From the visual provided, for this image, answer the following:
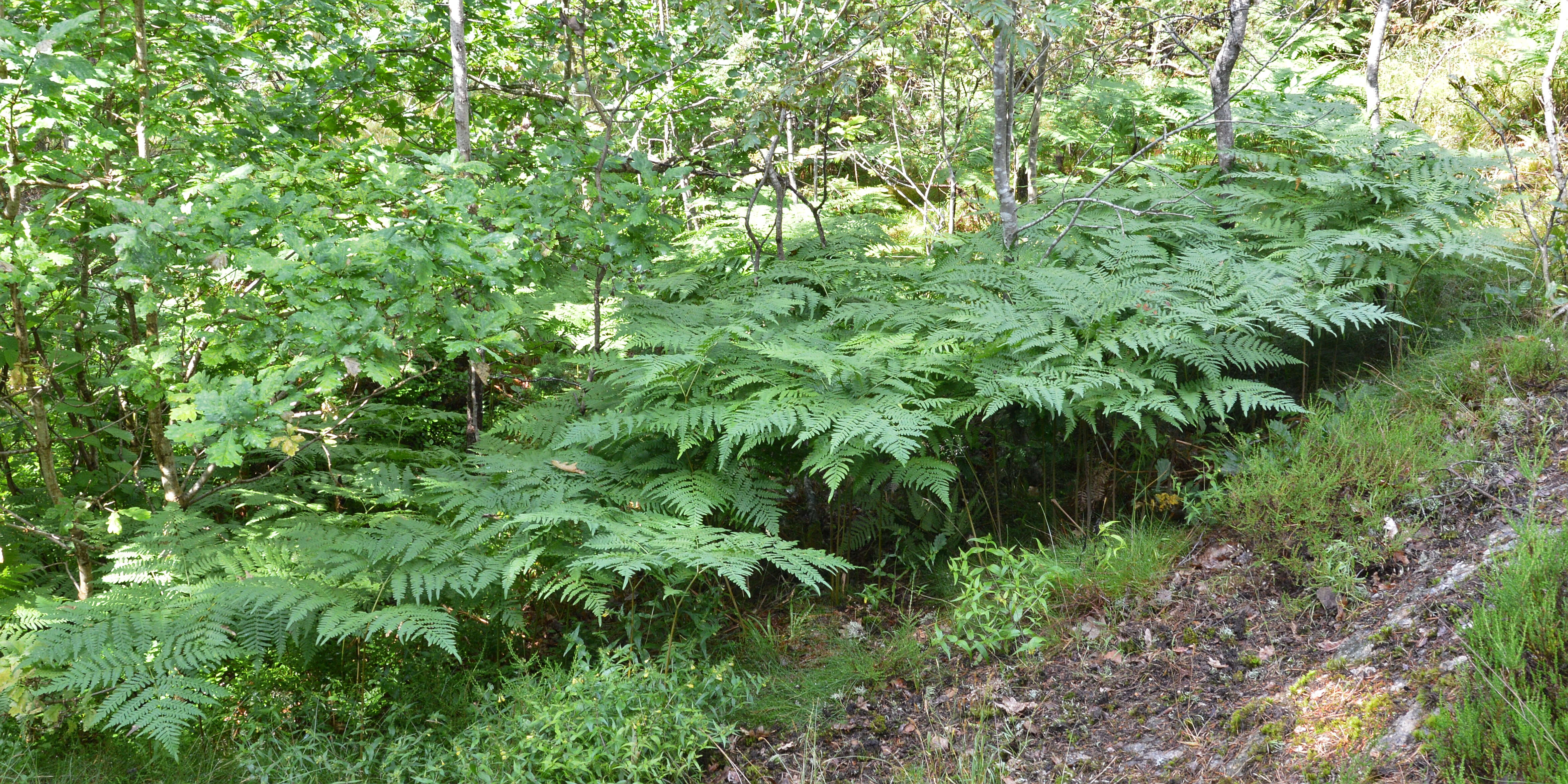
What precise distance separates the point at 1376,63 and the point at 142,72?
665cm

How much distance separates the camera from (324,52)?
4.57 metres

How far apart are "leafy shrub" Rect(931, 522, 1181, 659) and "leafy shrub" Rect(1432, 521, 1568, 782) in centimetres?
114

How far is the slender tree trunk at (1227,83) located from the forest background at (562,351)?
0.03 metres

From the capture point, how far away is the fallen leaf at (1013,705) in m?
3.14

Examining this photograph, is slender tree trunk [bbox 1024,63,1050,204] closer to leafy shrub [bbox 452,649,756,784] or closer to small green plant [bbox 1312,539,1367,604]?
small green plant [bbox 1312,539,1367,604]

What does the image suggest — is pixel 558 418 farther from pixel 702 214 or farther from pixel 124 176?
pixel 702 214

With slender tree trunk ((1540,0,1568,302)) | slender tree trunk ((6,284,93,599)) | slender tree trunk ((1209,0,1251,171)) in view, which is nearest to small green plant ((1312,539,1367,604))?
slender tree trunk ((1540,0,1568,302))

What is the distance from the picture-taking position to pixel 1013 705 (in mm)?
3162

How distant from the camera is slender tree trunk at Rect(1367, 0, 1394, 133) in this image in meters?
5.34

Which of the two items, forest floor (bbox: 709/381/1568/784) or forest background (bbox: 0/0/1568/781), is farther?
forest background (bbox: 0/0/1568/781)

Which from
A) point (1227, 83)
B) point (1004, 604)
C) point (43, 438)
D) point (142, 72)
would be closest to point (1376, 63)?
point (1227, 83)

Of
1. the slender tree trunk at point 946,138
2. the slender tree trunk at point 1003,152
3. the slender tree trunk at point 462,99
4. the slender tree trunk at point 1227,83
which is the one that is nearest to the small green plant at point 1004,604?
the slender tree trunk at point 1003,152

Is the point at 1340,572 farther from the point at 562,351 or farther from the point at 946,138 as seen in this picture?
the point at 946,138

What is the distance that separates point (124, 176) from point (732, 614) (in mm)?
2993
